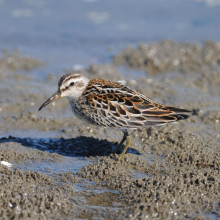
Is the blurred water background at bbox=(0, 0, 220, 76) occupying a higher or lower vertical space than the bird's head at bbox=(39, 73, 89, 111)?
higher

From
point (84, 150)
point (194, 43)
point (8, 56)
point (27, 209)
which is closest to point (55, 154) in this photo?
point (84, 150)

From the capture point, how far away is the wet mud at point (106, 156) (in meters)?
4.85

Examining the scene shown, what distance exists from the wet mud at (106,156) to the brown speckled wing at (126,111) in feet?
2.33

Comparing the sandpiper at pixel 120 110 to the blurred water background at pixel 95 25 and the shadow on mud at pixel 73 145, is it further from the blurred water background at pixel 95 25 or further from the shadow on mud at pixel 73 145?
the blurred water background at pixel 95 25

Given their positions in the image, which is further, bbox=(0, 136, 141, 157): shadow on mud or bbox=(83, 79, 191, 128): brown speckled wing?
bbox=(0, 136, 141, 157): shadow on mud

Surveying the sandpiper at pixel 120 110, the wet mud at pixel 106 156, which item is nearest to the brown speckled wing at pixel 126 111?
the sandpiper at pixel 120 110

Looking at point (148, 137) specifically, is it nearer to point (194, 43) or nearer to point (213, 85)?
point (213, 85)

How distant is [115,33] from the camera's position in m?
16.3

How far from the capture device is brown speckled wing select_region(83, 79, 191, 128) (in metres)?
6.50

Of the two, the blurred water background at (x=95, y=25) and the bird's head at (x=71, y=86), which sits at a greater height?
the blurred water background at (x=95, y=25)

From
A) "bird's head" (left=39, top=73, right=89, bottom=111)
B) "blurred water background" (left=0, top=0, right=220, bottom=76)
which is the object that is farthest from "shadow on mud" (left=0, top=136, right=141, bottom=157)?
"blurred water background" (left=0, top=0, right=220, bottom=76)

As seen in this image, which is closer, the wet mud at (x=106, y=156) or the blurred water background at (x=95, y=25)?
the wet mud at (x=106, y=156)

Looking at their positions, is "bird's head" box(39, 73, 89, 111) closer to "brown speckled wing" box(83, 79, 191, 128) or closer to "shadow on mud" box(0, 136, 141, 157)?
"brown speckled wing" box(83, 79, 191, 128)

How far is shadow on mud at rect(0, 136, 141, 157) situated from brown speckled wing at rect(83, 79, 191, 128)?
2.68ft
